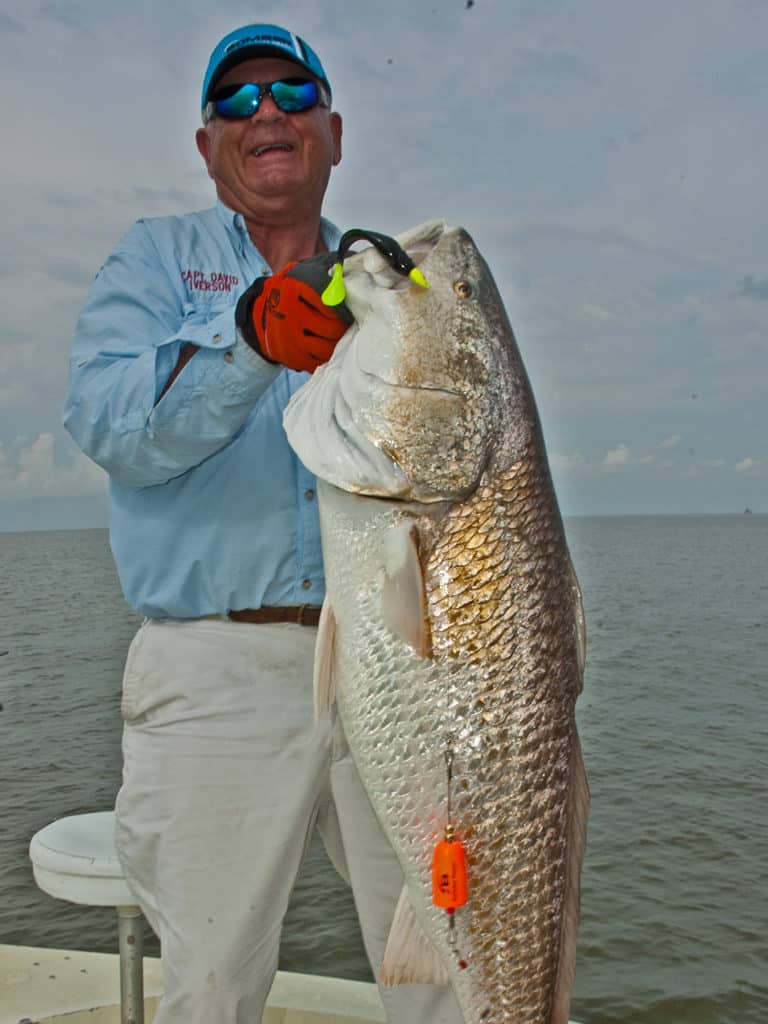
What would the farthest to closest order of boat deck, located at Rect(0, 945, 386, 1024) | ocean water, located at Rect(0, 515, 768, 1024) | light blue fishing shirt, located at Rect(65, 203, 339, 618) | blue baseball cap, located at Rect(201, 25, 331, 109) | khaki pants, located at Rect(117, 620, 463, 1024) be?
ocean water, located at Rect(0, 515, 768, 1024), boat deck, located at Rect(0, 945, 386, 1024), blue baseball cap, located at Rect(201, 25, 331, 109), khaki pants, located at Rect(117, 620, 463, 1024), light blue fishing shirt, located at Rect(65, 203, 339, 618)

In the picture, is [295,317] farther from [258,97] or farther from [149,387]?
[258,97]

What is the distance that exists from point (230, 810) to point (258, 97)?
7.27 ft

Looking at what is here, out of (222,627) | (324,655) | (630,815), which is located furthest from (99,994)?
(630,815)

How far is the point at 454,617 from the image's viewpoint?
213cm

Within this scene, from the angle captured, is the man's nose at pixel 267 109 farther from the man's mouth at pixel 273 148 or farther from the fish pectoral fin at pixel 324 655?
the fish pectoral fin at pixel 324 655

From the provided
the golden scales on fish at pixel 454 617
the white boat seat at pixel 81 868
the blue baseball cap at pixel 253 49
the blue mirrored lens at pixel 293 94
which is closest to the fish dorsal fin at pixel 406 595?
the golden scales on fish at pixel 454 617

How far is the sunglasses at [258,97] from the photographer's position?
2.91m

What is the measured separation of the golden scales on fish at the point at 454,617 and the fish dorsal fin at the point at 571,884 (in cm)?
1

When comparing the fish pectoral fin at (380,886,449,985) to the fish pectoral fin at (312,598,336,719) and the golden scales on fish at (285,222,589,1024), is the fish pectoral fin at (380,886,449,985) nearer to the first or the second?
the golden scales on fish at (285,222,589,1024)

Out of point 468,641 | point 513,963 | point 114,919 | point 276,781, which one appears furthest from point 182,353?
point 114,919

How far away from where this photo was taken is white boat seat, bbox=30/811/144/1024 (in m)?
2.84

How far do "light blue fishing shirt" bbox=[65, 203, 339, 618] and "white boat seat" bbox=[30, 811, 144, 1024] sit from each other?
0.83 m

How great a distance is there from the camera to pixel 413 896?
89.2 inches

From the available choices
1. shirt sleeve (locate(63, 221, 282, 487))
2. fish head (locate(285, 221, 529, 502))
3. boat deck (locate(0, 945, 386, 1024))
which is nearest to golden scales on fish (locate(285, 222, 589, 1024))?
fish head (locate(285, 221, 529, 502))
